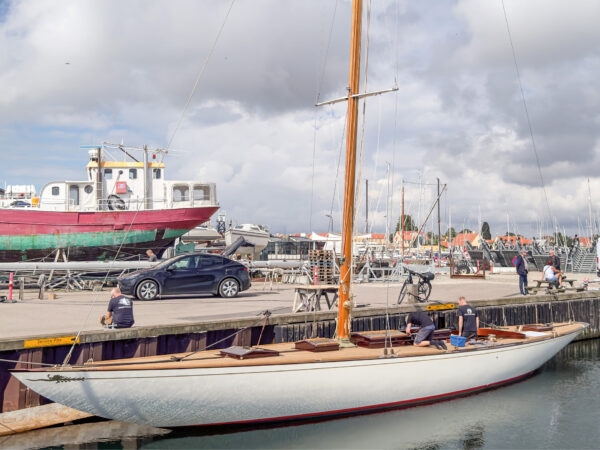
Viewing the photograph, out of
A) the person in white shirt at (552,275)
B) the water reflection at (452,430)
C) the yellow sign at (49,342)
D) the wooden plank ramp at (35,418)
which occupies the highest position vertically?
the person in white shirt at (552,275)

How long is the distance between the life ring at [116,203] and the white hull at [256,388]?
22.1m

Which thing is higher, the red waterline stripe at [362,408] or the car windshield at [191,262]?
the car windshield at [191,262]

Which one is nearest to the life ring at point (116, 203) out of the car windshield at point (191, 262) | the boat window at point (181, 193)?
the boat window at point (181, 193)

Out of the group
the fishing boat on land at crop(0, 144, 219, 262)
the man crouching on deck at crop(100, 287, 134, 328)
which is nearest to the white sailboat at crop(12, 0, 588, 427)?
the man crouching on deck at crop(100, 287, 134, 328)

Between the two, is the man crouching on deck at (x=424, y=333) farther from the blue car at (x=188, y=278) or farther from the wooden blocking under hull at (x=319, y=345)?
the blue car at (x=188, y=278)

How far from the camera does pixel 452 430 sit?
10.5 m

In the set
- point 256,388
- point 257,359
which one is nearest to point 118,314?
point 257,359

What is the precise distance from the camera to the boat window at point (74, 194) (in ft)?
97.9

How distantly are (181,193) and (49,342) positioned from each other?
73.3 ft

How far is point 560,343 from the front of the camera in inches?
579

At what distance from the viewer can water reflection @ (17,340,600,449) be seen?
9.58 metres

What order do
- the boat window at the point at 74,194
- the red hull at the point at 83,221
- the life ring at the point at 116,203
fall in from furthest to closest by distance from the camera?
the boat window at the point at 74,194
the life ring at the point at 116,203
the red hull at the point at 83,221

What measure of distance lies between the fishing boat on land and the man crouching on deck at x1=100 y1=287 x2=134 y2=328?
1395 cm

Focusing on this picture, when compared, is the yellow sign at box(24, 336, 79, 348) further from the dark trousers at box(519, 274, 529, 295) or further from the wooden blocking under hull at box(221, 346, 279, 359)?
the dark trousers at box(519, 274, 529, 295)
